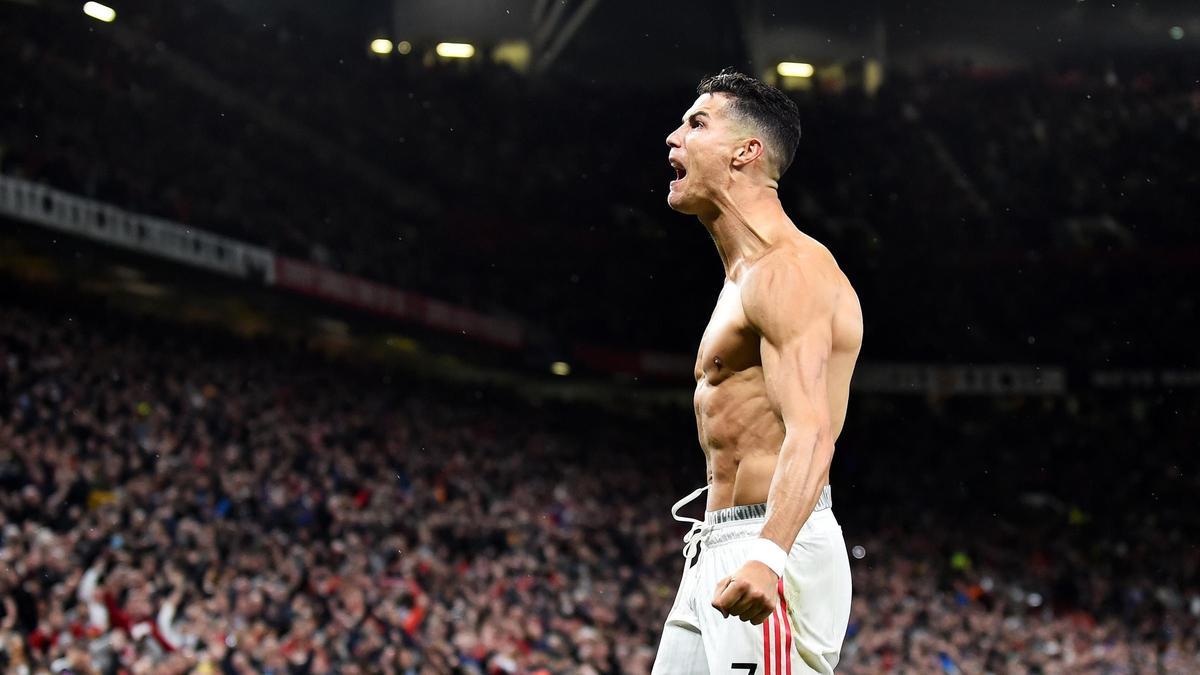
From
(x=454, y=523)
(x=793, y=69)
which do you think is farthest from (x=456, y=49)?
(x=454, y=523)

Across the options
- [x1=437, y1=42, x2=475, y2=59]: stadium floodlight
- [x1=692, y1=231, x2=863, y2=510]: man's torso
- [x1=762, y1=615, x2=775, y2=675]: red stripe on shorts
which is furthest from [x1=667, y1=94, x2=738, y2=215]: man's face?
[x1=437, y1=42, x2=475, y2=59]: stadium floodlight

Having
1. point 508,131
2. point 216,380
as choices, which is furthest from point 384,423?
point 508,131

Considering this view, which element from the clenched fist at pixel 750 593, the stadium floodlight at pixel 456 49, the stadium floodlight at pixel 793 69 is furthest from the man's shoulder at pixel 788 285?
the stadium floodlight at pixel 456 49

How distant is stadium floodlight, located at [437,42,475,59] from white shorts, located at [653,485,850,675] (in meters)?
24.7

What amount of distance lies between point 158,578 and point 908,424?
1641 cm

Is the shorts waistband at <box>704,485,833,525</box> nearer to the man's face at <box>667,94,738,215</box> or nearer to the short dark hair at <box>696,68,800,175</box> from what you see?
the man's face at <box>667,94,738,215</box>

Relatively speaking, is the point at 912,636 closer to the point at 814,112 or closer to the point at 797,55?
the point at 814,112

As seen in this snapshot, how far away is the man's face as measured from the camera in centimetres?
372

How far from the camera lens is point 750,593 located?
3.09 m

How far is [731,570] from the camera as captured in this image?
11.6 feet

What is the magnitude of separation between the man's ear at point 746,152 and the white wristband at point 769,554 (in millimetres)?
1076

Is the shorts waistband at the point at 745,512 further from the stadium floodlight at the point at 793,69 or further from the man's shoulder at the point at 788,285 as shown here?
the stadium floodlight at the point at 793,69

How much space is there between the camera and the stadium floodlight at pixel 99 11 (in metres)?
22.1

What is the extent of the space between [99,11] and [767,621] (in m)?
21.6
